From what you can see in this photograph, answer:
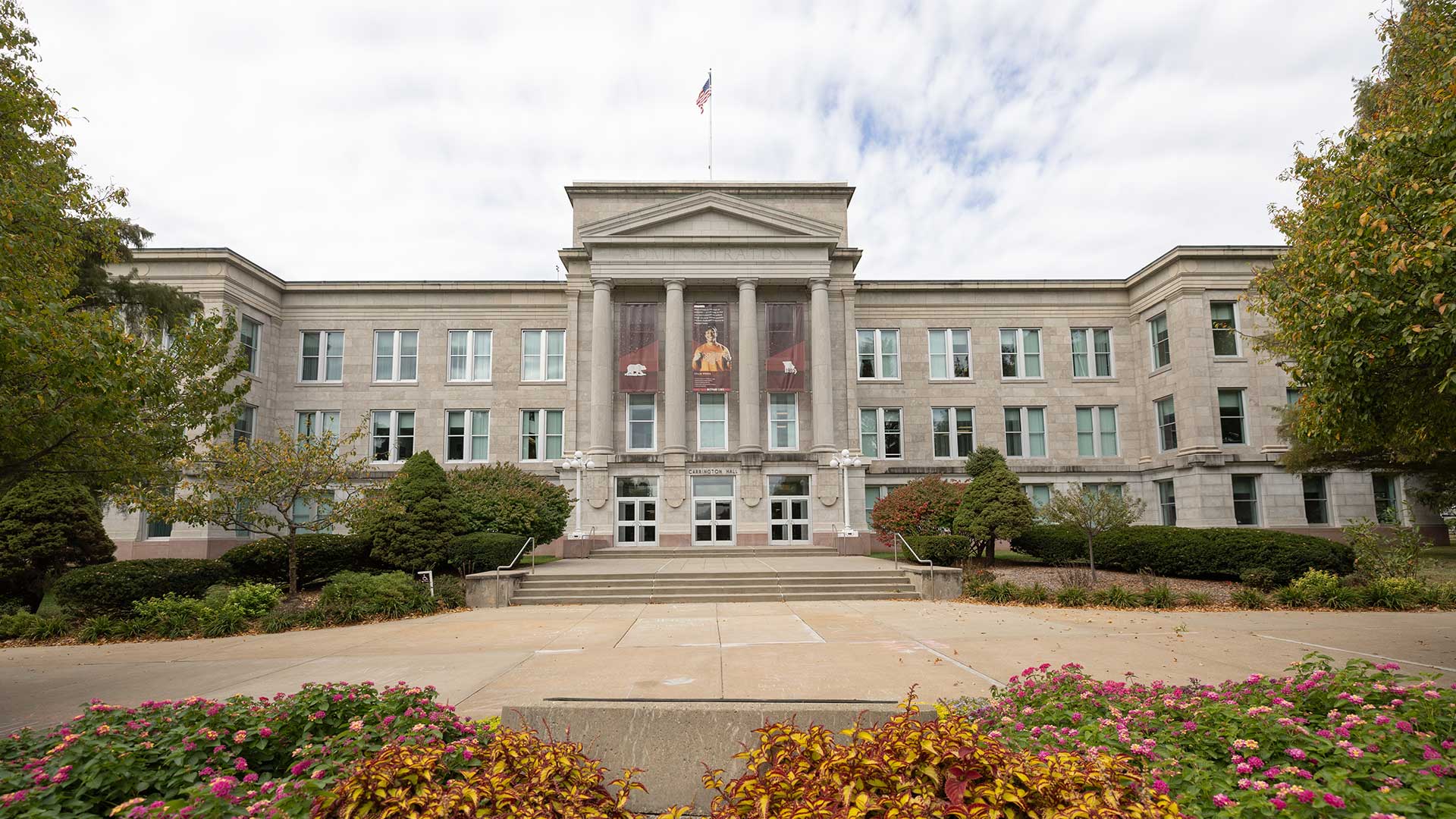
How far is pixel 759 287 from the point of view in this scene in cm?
3594

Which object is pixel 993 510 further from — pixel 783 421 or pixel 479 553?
pixel 479 553

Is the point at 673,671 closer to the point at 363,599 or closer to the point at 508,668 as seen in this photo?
the point at 508,668

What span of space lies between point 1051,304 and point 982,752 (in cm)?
4009

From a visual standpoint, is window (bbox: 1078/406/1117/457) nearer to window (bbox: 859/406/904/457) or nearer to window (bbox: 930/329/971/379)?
window (bbox: 930/329/971/379)

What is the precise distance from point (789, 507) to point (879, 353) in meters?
10.5

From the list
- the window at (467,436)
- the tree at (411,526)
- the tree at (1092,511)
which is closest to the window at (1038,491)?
the tree at (1092,511)

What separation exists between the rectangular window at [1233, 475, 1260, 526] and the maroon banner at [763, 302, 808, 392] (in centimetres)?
2047

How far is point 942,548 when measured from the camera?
21.8 metres

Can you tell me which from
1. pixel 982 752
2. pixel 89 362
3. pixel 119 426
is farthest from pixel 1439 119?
pixel 119 426

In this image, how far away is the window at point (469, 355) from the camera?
130 ft

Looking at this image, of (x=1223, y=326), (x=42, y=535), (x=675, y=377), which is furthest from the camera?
(x=1223, y=326)

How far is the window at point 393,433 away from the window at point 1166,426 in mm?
37116

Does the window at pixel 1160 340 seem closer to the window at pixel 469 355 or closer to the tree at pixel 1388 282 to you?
the tree at pixel 1388 282

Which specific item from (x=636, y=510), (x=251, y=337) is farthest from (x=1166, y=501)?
(x=251, y=337)
